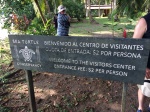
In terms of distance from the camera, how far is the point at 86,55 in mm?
2029

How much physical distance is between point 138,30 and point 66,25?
4.42 m

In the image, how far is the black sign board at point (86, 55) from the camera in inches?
72.2

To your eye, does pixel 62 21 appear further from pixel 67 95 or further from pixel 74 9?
pixel 74 9

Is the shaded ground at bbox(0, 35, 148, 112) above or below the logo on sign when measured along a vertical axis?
below

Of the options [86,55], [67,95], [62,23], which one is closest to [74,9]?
[62,23]

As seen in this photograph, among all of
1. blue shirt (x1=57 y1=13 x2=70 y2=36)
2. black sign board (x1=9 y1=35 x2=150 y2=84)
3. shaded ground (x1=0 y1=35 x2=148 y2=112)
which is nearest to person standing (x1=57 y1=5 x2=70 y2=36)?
blue shirt (x1=57 y1=13 x2=70 y2=36)

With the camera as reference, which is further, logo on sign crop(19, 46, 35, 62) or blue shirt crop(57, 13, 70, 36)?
blue shirt crop(57, 13, 70, 36)

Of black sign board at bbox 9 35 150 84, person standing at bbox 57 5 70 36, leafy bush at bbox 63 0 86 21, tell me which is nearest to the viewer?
black sign board at bbox 9 35 150 84

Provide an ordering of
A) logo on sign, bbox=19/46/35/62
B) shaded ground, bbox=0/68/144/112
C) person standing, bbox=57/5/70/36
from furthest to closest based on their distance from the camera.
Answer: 1. person standing, bbox=57/5/70/36
2. shaded ground, bbox=0/68/144/112
3. logo on sign, bbox=19/46/35/62

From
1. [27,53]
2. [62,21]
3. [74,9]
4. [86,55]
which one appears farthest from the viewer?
[74,9]

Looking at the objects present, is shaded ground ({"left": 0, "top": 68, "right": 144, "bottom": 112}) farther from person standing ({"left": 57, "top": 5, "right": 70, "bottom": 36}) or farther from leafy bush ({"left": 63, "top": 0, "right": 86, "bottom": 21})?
leafy bush ({"left": 63, "top": 0, "right": 86, "bottom": 21})

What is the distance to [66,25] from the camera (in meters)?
6.34

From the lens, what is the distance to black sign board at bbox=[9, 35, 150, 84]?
1.83 meters

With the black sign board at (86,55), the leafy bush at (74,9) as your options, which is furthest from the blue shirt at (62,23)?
the leafy bush at (74,9)
